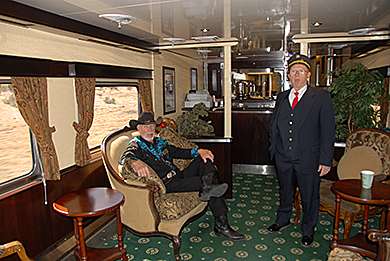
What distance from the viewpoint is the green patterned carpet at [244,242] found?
2994 millimetres

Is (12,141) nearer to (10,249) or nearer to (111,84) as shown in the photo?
(10,249)

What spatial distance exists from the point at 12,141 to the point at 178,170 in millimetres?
1799

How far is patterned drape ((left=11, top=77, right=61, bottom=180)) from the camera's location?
2.56 metres

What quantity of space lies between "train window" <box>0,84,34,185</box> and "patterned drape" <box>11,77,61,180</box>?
0.10 meters

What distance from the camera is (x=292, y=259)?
9.56 ft

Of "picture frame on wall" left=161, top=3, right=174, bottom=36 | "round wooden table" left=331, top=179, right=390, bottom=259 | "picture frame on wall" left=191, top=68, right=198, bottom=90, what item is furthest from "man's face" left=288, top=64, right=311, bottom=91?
"picture frame on wall" left=191, top=68, right=198, bottom=90

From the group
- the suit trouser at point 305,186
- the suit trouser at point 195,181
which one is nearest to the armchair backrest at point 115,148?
the suit trouser at point 195,181

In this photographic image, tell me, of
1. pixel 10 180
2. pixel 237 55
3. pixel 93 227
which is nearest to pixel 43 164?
pixel 10 180

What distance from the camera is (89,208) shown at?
7.95 ft

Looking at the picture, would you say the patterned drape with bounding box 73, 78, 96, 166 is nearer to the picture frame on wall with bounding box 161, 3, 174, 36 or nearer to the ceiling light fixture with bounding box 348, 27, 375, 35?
the picture frame on wall with bounding box 161, 3, 174, 36

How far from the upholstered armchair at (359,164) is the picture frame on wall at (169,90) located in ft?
9.95

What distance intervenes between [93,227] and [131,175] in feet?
3.39

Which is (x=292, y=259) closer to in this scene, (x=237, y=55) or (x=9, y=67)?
(x=9, y=67)

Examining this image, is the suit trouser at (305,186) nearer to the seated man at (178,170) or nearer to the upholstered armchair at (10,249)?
the seated man at (178,170)
